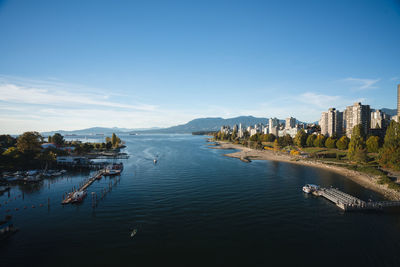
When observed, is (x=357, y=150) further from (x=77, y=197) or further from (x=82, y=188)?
(x=82, y=188)

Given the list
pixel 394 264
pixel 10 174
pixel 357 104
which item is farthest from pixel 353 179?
pixel 10 174

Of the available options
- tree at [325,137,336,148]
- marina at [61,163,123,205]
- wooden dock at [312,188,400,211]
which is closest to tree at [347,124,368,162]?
tree at [325,137,336,148]

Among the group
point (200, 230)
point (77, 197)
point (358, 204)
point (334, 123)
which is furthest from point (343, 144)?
point (77, 197)

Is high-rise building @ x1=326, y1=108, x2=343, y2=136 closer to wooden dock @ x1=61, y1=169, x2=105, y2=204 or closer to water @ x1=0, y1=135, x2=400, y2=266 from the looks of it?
A: water @ x1=0, y1=135, x2=400, y2=266

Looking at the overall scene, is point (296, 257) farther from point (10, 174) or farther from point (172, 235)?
point (10, 174)

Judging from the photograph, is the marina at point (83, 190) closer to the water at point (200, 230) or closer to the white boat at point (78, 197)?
the white boat at point (78, 197)

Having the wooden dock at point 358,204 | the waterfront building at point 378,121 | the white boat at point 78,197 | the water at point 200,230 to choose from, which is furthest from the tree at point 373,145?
the white boat at point 78,197
